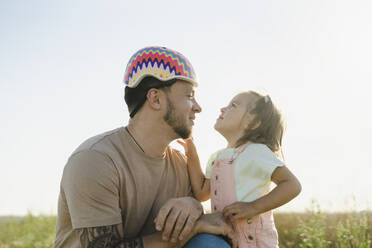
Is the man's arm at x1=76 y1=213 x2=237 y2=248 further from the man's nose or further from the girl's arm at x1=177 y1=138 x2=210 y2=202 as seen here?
the man's nose

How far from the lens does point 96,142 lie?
2.90 metres

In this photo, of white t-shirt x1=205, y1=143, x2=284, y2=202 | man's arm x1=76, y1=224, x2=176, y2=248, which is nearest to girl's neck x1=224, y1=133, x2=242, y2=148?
white t-shirt x1=205, y1=143, x2=284, y2=202

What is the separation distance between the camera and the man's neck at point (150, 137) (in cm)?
322

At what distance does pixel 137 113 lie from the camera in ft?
11.2

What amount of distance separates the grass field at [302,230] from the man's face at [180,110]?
231 cm

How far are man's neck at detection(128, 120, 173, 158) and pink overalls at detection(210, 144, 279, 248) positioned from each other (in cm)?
49

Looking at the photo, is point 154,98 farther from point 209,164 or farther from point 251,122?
point 251,122

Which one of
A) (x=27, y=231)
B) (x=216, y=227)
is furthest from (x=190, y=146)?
(x=27, y=231)

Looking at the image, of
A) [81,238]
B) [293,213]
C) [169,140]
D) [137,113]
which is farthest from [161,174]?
[293,213]

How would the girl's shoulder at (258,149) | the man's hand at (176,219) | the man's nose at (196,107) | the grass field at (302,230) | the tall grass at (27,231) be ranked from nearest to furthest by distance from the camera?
the man's hand at (176,219), the girl's shoulder at (258,149), the man's nose at (196,107), the grass field at (302,230), the tall grass at (27,231)

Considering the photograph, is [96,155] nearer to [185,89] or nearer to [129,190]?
[129,190]

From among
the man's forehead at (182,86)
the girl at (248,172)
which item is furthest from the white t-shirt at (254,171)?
the man's forehead at (182,86)

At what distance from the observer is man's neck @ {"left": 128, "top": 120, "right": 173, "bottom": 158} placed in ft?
10.6

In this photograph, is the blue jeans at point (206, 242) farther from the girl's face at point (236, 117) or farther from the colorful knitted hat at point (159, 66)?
the colorful knitted hat at point (159, 66)
